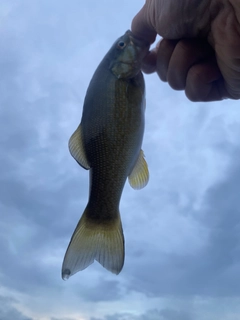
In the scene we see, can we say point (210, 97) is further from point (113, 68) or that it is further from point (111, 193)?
point (111, 193)

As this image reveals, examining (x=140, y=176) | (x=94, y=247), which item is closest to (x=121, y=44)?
(x=140, y=176)

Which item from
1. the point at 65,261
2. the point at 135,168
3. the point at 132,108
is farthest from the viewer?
the point at 135,168

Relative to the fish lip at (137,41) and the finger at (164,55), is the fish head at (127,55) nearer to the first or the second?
the fish lip at (137,41)

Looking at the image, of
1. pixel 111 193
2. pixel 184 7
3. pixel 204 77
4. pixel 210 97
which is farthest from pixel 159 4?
pixel 111 193

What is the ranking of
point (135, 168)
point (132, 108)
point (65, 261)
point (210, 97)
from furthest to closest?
point (210, 97)
point (135, 168)
point (132, 108)
point (65, 261)

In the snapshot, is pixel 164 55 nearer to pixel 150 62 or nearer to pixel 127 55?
pixel 150 62

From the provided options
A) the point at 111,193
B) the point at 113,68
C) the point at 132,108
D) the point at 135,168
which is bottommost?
the point at 111,193

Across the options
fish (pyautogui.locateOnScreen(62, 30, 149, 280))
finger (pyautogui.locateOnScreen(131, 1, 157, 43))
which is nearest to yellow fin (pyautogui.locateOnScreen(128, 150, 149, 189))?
fish (pyautogui.locateOnScreen(62, 30, 149, 280))
